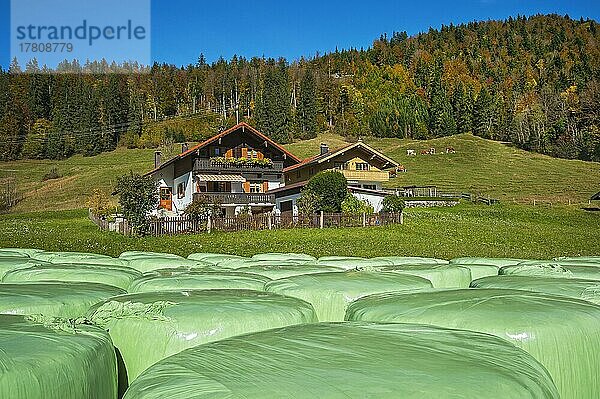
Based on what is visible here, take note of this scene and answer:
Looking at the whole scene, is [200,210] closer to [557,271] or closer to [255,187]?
[255,187]

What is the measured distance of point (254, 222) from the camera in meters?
33.5

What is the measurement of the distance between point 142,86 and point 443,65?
266 feet

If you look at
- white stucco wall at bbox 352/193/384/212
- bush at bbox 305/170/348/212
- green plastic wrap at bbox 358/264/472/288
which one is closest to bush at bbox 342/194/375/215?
bush at bbox 305/170/348/212

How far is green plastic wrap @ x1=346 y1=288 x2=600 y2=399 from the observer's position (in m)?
2.79

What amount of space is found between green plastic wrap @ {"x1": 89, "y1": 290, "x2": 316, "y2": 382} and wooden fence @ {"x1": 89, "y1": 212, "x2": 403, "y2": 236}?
29145mm

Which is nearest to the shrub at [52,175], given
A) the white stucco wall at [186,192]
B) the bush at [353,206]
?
the white stucco wall at [186,192]

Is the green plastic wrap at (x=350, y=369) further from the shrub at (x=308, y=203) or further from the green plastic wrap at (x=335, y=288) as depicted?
the shrub at (x=308, y=203)

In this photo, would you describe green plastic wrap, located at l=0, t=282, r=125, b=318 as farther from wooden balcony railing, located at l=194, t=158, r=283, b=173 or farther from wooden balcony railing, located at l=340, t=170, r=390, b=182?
wooden balcony railing, located at l=340, t=170, r=390, b=182

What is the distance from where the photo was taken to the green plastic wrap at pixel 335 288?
4055 millimetres

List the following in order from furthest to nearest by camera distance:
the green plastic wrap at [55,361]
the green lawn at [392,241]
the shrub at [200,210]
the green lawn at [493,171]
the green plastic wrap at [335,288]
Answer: the green lawn at [493,171] < the shrub at [200,210] < the green lawn at [392,241] < the green plastic wrap at [335,288] < the green plastic wrap at [55,361]

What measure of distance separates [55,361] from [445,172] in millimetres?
88570

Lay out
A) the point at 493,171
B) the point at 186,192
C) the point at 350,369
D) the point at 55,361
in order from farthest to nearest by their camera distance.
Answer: the point at 493,171 < the point at 186,192 < the point at 55,361 < the point at 350,369

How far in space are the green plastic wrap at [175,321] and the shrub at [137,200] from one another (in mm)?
28541

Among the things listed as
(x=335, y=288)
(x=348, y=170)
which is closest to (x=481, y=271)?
(x=335, y=288)
